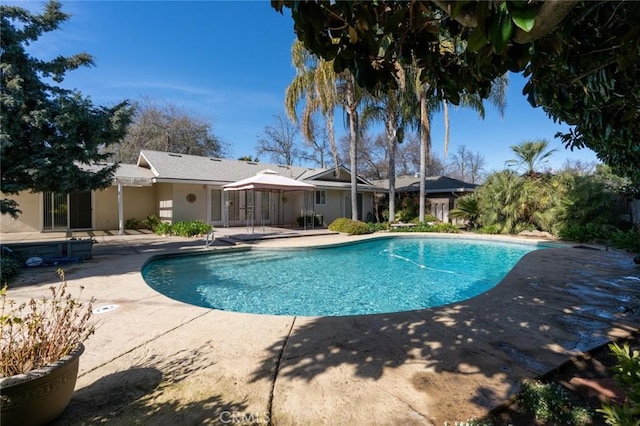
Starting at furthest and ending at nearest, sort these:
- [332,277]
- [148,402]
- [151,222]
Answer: [151,222], [332,277], [148,402]

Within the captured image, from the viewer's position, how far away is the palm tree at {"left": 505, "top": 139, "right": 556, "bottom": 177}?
1638 cm

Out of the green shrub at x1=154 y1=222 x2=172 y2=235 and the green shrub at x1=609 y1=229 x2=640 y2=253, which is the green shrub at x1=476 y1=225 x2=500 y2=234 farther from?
the green shrub at x1=154 y1=222 x2=172 y2=235

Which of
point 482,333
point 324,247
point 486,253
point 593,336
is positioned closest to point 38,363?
point 482,333

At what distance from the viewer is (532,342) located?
3.56 m

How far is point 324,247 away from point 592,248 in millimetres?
9757

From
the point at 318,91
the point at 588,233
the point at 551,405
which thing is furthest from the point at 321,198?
the point at 551,405

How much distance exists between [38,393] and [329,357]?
232 centimetres

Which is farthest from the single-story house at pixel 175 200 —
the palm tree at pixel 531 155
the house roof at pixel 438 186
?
the palm tree at pixel 531 155

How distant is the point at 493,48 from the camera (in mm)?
1838

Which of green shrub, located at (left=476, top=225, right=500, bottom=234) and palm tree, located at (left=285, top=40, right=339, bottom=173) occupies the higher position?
palm tree, located at (left=285, top=40, right=339, bottom=173)

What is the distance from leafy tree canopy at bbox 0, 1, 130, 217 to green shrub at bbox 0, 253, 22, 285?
80.4 inches

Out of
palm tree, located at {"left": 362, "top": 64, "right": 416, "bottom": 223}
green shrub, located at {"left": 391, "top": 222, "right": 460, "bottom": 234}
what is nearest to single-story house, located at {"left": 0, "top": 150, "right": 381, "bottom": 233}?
palm tree, located at {"left": 362, "top": 64, "right": 416, "bottom": 223}

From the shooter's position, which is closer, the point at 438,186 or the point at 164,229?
the point at 164,229

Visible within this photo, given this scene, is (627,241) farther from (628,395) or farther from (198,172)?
(198,172)
